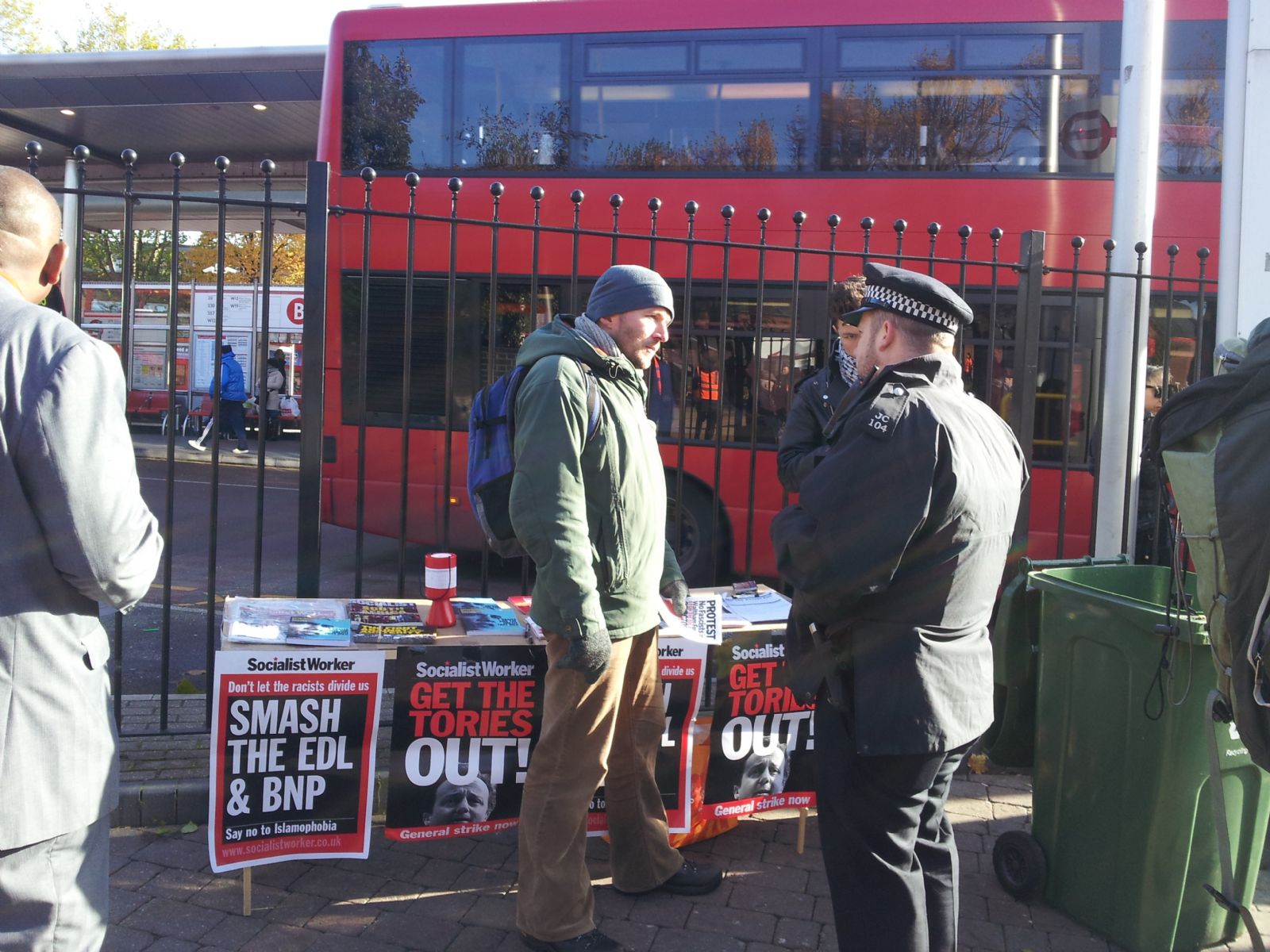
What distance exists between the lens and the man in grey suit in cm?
185

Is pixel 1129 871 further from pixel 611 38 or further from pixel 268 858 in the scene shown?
pixel 611 38

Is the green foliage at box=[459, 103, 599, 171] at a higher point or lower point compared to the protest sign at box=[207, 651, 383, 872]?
higher

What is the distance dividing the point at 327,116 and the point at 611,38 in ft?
7.44

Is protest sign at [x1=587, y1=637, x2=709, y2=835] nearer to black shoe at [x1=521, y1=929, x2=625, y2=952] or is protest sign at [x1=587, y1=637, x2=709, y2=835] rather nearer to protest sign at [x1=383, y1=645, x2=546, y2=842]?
protest sign at [x1=383, y1=645, x2=546, y2=842]

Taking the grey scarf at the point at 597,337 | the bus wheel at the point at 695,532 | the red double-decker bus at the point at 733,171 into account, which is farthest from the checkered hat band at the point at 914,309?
the bus wheel at the point at 695,532

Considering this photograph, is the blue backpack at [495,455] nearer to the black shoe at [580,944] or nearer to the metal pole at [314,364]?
the metal pole at [314,364]

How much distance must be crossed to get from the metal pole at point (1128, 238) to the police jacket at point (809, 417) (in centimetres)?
→ 164

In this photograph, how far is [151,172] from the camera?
20250 millimetres

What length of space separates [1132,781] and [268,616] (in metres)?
2.68

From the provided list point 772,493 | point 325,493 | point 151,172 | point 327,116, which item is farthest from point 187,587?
point 151,172

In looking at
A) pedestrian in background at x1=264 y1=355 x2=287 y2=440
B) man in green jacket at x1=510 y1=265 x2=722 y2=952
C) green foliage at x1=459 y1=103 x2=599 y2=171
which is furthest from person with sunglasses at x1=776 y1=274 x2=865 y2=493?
pedestrian in background at x1=264 y1=355 x2=287 y2=440

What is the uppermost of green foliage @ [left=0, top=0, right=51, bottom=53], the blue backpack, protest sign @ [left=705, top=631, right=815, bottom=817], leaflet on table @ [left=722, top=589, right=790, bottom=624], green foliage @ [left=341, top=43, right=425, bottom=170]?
green foliage @ [left=0, top=0, right=51, bottom=53]

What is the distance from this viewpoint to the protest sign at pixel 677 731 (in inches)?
140

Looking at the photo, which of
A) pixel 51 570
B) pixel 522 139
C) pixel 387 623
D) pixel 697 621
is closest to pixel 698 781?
pixel 697 621
